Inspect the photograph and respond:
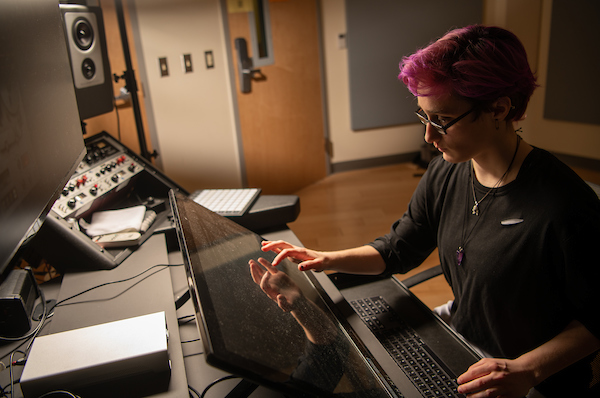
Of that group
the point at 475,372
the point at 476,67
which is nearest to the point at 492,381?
the point at 475,372

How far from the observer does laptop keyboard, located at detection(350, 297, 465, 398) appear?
0.82 meters

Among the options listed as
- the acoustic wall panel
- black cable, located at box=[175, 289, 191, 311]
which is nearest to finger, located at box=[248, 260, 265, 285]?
black cable, located at box=[175, 289, 191, 311]

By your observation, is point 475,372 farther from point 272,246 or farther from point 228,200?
point 228,200

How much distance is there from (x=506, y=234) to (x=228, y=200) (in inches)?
32.9

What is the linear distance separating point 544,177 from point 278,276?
61cm

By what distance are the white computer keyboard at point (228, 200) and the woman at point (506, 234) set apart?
40cm

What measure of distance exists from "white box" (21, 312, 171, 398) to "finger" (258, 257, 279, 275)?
0.69ft

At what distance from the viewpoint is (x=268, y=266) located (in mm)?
A: 866

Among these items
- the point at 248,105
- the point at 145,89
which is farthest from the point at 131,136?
the point at 248,105

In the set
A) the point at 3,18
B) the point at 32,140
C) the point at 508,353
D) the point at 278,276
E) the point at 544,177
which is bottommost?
the point at 508,353

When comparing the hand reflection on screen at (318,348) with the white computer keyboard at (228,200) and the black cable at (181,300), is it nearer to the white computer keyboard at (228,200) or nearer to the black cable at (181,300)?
the black cable at (181,300)

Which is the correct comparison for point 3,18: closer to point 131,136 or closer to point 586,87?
point 131,136

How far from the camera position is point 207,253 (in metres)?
0.75

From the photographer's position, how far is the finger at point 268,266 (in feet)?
2.78
